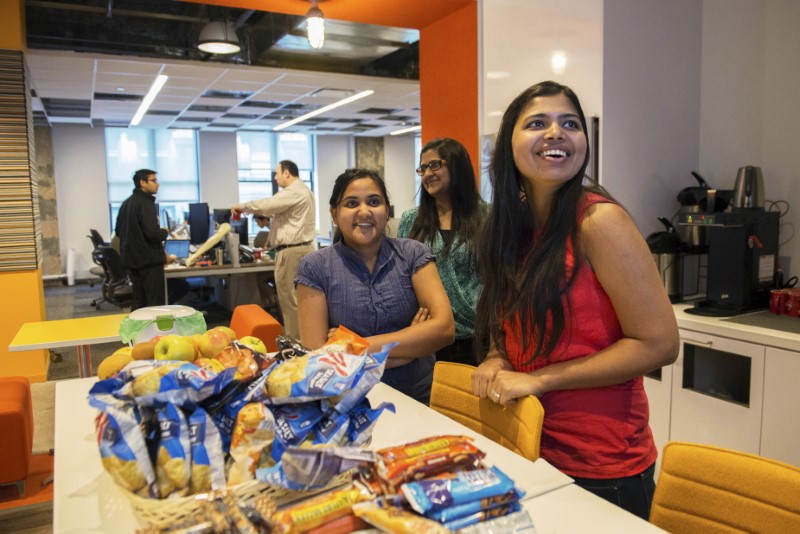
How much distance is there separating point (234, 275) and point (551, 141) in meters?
7.30

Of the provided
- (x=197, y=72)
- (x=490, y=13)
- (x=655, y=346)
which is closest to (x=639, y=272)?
(x=655, y=346)

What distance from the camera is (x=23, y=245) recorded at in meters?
5.10

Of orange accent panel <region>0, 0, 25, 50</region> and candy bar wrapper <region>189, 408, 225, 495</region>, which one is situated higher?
orange accent panel <region>0, 0, 25, 50</region>

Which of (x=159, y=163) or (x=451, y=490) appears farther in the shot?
(x=159, y=163)

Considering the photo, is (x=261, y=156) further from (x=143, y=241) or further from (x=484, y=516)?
(x=484, y=516)

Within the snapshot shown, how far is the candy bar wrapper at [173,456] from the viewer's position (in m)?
0.93

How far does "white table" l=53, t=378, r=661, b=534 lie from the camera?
1.04m

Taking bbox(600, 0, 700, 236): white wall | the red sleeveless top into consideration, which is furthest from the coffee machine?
the red sleeveless top

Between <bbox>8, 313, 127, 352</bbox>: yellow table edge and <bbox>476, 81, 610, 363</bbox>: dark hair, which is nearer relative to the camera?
<bbox>476, 81, 610, 363</bbox>: dark hair

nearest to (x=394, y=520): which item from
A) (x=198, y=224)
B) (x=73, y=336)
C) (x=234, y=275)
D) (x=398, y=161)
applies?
(x=73, y=336)

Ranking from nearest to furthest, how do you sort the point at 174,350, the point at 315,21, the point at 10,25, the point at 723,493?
1. the point at 723,493
2. the point at 174,350
3. the point at 315,21
4. the point at 10,25

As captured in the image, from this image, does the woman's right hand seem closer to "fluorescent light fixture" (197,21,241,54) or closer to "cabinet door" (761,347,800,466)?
"cabinet door" (761,347,800,466)

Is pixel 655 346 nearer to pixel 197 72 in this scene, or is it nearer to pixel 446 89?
pixel 446 89

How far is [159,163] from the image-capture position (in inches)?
537
